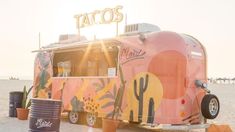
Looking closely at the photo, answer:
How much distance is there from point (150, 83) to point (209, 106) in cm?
181

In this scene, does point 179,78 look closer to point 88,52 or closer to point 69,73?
point 88,52

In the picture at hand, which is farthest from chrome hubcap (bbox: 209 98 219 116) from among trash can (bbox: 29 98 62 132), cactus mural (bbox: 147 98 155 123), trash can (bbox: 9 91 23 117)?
trash can (bbox: 9 91 23 117)

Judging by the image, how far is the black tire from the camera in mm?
11539

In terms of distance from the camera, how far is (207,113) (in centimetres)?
1155

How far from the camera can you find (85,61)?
15992 mm

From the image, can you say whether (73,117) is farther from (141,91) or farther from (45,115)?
(45,115)

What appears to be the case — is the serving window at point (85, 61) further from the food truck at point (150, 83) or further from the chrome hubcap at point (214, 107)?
the chrome hubcap at point (214, 107)

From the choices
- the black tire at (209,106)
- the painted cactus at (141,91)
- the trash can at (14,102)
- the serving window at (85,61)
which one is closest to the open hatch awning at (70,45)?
the serving window at (85,61)

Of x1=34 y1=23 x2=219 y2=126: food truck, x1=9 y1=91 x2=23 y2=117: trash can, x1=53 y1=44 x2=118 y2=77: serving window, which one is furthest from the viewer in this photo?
x1=9 y1=91 x2=23 y2=117: trash can

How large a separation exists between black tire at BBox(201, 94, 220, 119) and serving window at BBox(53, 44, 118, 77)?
3.86 m

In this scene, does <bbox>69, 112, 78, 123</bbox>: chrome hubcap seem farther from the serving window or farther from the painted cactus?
the painted cactus

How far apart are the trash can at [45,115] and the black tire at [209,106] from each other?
5163 mm

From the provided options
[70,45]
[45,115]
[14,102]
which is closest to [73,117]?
[70,45]

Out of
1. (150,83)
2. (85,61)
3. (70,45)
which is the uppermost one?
(70,45)
